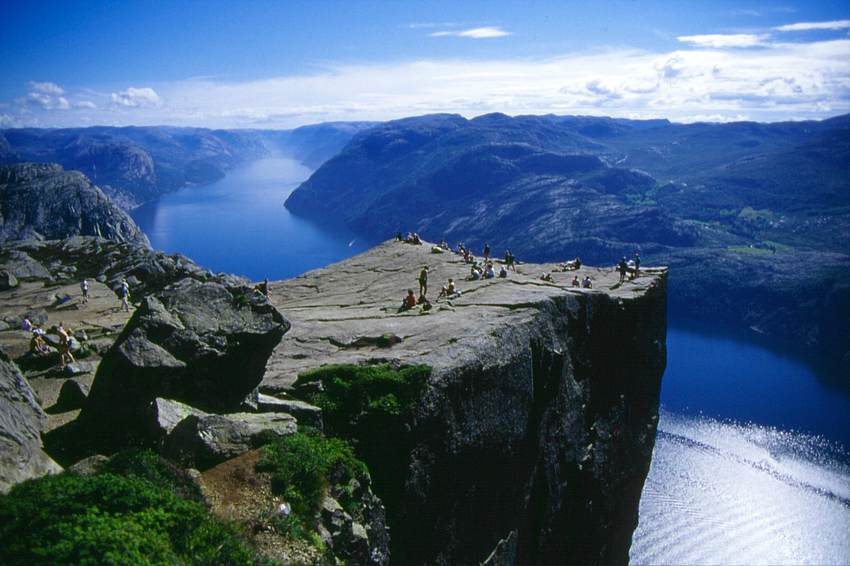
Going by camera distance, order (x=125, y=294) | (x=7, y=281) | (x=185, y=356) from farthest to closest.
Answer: (x=7, y=281) → (x=125, y=294) → (x=185, y=356)

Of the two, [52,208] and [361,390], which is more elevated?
[52,208]

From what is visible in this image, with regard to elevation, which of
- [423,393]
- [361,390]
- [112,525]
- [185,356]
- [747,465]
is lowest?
[747,465]

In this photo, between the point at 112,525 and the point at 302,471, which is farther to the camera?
the point at 302,471

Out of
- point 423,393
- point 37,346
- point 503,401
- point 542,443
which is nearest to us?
point 423,393

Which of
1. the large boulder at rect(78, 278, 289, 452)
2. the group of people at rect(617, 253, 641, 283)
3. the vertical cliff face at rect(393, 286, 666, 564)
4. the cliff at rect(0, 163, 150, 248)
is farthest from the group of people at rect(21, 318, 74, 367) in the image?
the cliff at rect(0, 163, 150, 248)

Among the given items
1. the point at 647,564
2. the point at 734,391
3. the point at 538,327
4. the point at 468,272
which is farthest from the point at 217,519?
the point at 734,391

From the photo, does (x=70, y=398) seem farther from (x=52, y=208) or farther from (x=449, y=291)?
(x=52, y=208)

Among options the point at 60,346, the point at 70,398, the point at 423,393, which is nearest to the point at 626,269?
the point at 423,393

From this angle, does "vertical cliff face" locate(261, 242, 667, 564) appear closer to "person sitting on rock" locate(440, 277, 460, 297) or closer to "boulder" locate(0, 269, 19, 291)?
"person sitting on rock" locate(440, 277, 460, 297)
